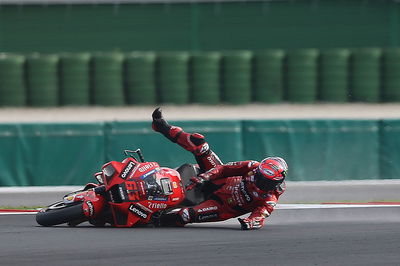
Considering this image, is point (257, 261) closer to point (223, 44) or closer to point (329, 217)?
point (329, 217)

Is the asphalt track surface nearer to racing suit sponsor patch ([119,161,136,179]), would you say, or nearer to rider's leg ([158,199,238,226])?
rider's leg ([158,199,238,226])

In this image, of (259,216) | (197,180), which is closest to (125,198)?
(197,180)

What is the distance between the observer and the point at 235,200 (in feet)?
33.3

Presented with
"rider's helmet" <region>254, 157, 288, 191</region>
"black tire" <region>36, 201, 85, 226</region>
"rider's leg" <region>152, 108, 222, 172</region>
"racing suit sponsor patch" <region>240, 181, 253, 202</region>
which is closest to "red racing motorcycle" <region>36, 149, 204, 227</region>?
"black tire" <region>36, 201, 85, 226</region>

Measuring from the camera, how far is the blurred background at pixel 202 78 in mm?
12883

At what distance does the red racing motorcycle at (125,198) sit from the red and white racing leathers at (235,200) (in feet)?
0.96

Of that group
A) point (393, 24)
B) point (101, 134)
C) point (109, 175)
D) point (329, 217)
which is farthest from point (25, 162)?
point (393, 24)

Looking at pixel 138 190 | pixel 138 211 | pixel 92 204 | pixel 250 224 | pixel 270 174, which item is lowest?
pixel 250 224

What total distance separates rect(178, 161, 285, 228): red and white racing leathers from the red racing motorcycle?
29 centimetres

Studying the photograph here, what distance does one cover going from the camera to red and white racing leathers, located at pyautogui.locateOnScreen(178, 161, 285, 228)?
10.0 meters

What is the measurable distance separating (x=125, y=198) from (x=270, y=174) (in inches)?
69.4

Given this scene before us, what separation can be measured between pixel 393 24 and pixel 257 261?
19.1 m

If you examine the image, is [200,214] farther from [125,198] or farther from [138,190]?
[125,198]

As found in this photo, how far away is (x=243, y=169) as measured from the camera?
33.8ft
